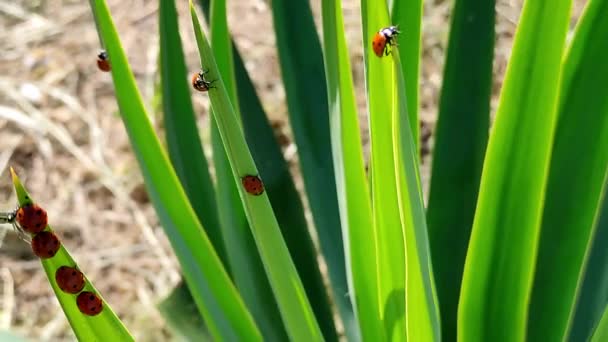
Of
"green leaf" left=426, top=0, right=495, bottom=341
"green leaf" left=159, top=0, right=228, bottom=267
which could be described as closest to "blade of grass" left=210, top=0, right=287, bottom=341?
"green leaf" left=159, top=0, right=228, bottom=267

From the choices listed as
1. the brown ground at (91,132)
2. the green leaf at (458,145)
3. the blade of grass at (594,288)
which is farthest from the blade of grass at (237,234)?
the brown ground at (91,132)

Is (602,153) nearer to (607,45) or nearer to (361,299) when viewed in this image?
(607,45)

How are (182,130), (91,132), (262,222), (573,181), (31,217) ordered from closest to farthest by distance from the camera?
(31,217)
(262,222)
(573,181)
(182,130)
(91,132)

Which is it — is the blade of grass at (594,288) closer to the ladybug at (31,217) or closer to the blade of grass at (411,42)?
the blade of grass at (411,42)

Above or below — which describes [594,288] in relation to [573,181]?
below

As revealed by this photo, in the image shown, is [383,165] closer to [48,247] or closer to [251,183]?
[251,183]

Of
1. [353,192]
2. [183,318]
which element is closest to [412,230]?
[353,192]

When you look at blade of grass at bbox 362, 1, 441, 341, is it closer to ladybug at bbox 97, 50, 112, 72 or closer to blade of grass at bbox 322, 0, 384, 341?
blade of grass at bbox 322, 0, 384, 341
